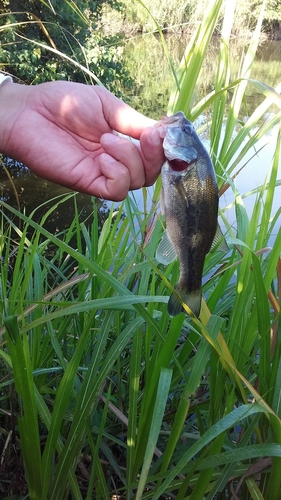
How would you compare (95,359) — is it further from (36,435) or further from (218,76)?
(218,76)

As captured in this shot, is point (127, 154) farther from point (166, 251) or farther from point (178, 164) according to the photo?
point (166, 251)

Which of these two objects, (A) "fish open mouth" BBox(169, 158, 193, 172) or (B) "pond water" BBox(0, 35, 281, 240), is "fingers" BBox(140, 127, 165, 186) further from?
(B) "pond water" BBox(0, 35, 281, 240)

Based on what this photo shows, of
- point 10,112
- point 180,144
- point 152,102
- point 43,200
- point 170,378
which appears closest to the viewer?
point 170,378

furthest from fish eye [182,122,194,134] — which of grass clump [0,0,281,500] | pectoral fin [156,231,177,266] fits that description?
pectoral fin [156,231,177,266]

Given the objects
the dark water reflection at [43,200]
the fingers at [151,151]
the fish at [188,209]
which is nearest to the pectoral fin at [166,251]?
the fish at [188,209]

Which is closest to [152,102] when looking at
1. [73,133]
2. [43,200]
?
[43,200]

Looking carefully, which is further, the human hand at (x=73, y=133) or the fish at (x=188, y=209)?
the human hand at (x=73, y=133)

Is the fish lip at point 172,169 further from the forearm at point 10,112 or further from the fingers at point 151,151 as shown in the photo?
the forearm at point 10,112
